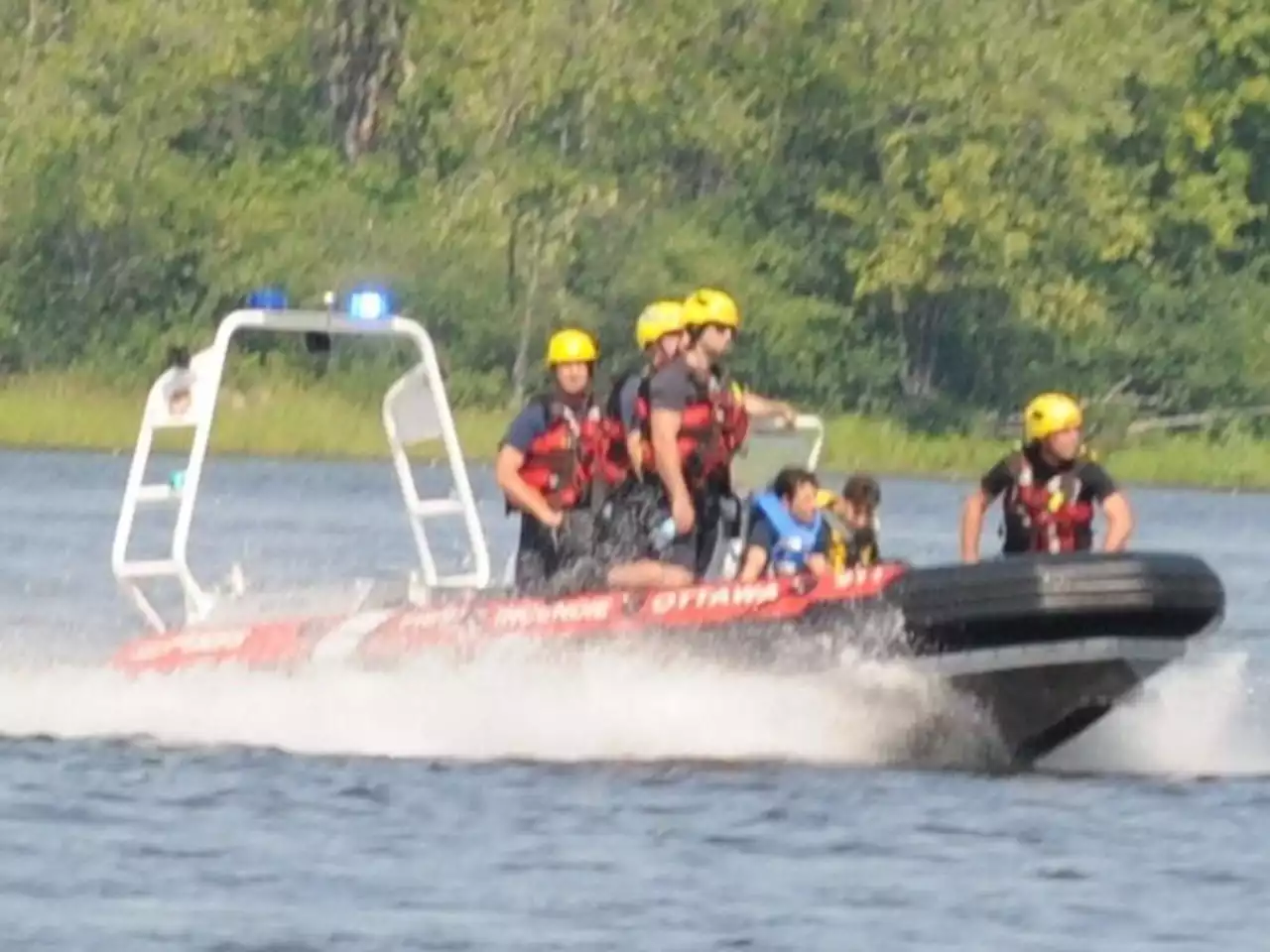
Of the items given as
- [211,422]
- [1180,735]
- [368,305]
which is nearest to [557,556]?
[368,305]

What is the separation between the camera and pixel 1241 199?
52.5 metres

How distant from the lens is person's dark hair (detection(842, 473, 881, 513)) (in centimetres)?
1579

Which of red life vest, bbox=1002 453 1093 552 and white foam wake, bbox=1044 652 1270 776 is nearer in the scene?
red life vest, bbox=1002 453 1093 552

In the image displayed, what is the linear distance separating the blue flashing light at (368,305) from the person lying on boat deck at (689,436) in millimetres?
1016

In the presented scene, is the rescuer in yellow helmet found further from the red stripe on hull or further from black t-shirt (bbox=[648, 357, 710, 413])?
the red stripe on hull

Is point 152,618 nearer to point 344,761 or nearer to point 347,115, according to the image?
point 344,761

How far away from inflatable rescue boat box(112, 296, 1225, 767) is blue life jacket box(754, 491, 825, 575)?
23cm

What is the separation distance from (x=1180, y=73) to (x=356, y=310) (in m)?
37.4

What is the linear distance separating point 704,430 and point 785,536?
1.54 feet

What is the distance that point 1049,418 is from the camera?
1535 centimetres

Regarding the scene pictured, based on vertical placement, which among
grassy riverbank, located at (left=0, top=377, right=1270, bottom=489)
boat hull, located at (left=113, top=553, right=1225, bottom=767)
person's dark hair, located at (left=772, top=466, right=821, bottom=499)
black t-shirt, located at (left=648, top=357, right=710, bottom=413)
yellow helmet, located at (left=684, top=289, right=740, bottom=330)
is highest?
yellow helmet, located at (left=684, top=289, right=740, bottom=330)

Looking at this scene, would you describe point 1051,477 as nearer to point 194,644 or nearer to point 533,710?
point 533,710

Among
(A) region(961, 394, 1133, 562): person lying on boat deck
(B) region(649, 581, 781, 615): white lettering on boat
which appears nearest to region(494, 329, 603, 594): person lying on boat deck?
(B) region(649, 581, 781, 615): white lettering on boat

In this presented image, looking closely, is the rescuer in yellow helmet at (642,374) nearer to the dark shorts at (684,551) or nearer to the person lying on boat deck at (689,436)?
the person lying on boat deck at (689,436)
